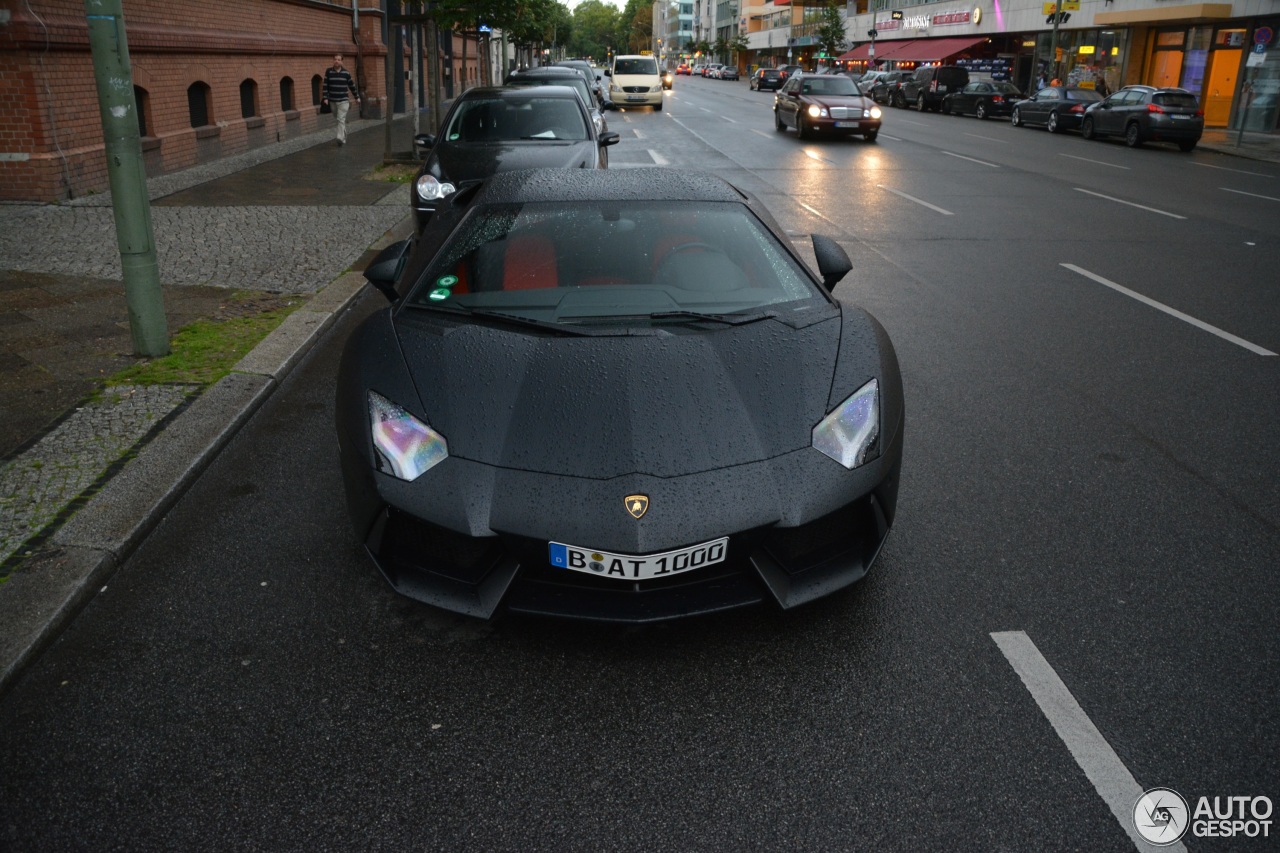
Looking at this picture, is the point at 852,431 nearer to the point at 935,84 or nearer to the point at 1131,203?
the point at 1131,203

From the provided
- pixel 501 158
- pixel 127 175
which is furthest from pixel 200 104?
pixel 127 175

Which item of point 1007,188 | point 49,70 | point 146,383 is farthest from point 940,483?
point 1007,188

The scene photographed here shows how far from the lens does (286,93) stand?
2250 centimetres

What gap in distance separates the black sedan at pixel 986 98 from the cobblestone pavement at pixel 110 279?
94.2 feet

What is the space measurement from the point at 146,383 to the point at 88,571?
2.38 m

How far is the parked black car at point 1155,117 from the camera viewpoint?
26.2m

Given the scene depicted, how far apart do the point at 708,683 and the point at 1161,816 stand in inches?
51.7

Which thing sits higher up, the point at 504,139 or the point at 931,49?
the point at 931,49

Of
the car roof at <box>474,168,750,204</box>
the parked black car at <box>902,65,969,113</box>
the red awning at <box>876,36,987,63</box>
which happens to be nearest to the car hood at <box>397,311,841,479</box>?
the car roof at <box>474,168,750,204</box>

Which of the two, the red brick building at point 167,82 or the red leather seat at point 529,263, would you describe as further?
the red brick building at point 167,82

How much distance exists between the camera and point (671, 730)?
307 cm

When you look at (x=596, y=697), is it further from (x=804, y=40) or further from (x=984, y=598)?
(x=804, y=40)

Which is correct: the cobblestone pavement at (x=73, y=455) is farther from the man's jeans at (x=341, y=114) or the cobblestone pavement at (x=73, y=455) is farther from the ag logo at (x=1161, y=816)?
Result: the man's jeans at (x=341, y=114)

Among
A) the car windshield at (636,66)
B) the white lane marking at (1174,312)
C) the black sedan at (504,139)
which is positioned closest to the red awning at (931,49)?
the car windshield at (636,66)
